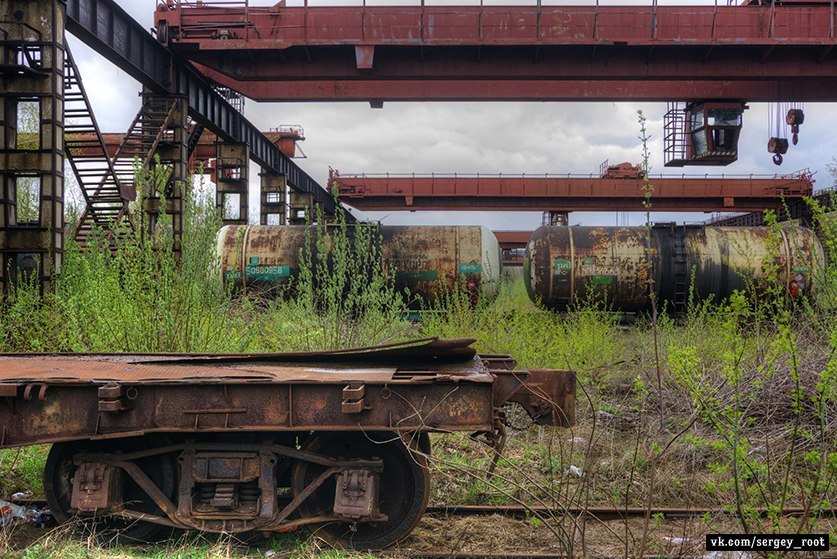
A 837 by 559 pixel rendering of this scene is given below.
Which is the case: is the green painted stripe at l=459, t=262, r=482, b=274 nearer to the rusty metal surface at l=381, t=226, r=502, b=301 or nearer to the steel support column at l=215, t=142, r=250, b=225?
the rusty metal surface at l=381, t=226, r=502, b=301

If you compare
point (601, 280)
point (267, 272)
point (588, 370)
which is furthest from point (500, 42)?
point (588, 370)

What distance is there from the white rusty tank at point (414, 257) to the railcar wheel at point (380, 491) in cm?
1099

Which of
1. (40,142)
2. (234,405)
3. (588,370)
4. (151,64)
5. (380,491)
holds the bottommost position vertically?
(380,491)

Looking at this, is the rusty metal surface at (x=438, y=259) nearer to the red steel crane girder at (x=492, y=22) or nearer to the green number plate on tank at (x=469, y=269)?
the green number plate on tank at (x=469, y=269)

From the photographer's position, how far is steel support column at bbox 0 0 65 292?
1020 centimetres

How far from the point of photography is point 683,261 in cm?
1512

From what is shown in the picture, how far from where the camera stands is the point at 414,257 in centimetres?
1581

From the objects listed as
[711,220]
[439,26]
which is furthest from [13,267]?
[711,220]

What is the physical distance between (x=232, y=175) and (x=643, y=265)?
50.0 feet

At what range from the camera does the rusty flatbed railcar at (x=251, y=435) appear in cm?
399

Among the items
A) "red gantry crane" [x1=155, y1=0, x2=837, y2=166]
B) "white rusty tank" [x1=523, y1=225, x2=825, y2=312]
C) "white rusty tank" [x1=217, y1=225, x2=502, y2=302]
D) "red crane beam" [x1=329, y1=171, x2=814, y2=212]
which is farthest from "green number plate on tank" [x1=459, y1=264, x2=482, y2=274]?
"red crane beam" [x1=329, y1=171, x2=814, y2=212]

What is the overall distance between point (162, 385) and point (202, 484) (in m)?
0.82

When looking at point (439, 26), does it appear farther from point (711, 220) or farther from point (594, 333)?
point (711, 220)

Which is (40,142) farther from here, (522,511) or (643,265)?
(643,265)
